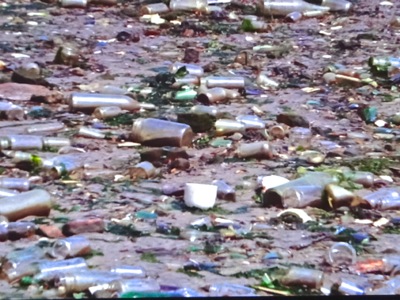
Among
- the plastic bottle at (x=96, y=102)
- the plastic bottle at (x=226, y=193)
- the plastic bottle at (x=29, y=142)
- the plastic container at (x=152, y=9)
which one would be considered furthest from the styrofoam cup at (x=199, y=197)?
the plastic container at (x=152, y=9)

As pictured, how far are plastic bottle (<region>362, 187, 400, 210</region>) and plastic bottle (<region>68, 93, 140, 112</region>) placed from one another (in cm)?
151

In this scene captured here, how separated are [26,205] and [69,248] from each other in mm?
371

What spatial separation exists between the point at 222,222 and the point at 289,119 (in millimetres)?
1375

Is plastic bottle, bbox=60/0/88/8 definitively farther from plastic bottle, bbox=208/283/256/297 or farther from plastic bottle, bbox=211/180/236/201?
plastic bottle, bbox=208/283/256/297

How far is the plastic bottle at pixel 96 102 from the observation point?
437 cm

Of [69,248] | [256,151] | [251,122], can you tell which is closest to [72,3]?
[251,122]

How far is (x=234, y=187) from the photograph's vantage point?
335 centimetres

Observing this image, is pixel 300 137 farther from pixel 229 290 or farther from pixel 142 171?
pixel 229 290

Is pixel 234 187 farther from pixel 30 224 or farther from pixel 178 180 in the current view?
pixel 30 224

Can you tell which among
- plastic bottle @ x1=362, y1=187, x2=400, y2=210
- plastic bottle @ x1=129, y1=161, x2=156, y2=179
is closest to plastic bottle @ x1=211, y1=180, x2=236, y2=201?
plastic bottle @ x1=129, y1=161, x2=156, y2=179

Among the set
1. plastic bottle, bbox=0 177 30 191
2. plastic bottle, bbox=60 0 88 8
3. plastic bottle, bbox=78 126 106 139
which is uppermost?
plastic bottle, bbox=0 177 30 191

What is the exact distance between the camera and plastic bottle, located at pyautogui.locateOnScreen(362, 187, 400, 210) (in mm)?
3164

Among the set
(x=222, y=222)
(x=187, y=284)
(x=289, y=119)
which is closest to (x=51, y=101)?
(x=289, y=119)

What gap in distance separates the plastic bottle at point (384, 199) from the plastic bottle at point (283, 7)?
3724mm
